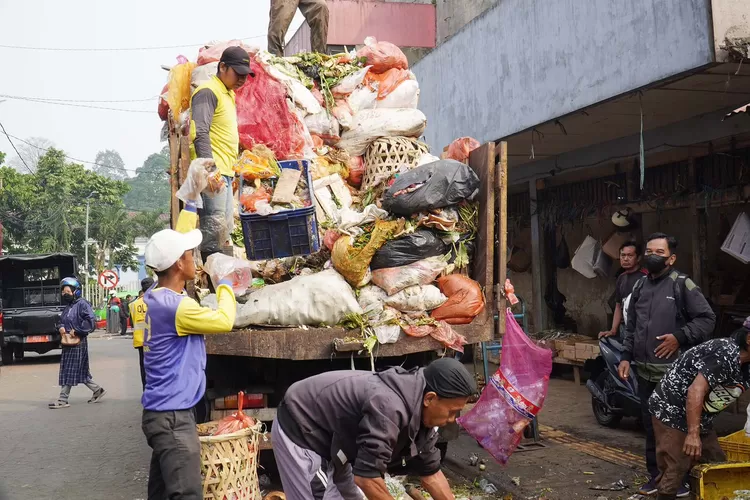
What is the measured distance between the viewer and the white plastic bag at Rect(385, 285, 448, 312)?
5289 mm

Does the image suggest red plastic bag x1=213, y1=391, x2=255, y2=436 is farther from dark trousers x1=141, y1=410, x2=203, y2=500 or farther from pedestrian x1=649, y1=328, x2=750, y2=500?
pedestrian x1=649, y1=328, x2=750, y2=500

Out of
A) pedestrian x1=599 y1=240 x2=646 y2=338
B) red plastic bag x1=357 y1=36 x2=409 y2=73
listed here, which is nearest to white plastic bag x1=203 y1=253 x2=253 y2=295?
red plastic bag x1=357 y1=36 x2=409 y2=73

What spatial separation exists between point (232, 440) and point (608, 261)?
7.18 m

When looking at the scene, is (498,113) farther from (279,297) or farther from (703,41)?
(279,297)

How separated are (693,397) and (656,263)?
4.76 ft

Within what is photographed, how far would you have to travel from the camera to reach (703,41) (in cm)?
609

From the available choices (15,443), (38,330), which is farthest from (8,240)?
(15,443)

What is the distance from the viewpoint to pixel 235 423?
4.84m

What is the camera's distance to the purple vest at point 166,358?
3.85 m

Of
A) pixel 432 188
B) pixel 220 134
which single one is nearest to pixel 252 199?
pixel 220 134

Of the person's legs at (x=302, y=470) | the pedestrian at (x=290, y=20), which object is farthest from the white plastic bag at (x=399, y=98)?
the person's legs at (x=302, y=470)

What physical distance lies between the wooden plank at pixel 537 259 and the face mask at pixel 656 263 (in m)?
6.41

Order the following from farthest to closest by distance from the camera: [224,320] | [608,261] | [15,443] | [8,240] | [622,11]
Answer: [8,240]
[608,261]
[15,443]
[622,11]
[224,320]

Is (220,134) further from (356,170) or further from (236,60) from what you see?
(356,170)
